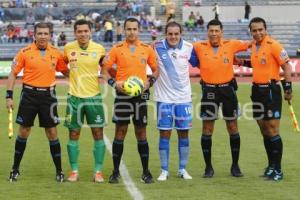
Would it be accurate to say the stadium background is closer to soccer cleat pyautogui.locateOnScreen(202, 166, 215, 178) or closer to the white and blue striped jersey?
soccer cleat pyautogui.locateOnScreen(202, 166, 215, 178)

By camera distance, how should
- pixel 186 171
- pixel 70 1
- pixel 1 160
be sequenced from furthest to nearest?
pixel 70 1 → pixel 1 160 → pixel 186 171

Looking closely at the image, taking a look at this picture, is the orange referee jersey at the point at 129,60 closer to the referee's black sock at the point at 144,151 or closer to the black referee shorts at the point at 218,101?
the referee's black sock at the point at 144,151

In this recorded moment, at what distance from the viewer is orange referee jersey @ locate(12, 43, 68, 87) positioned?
9648 mm

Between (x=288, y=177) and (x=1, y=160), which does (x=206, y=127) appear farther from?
(x=1, y=160)

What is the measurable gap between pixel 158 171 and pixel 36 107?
2034mm

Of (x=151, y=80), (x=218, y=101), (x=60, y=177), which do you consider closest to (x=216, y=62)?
(x=218, y=101)

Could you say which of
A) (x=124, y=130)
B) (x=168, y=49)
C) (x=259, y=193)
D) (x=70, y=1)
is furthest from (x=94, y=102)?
(x=70, y=1)

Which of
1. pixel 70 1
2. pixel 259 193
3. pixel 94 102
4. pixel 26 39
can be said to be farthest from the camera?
pixel 70 1

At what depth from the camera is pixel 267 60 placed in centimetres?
1002

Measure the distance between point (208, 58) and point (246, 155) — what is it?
2643 mm

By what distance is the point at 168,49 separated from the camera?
9.98m

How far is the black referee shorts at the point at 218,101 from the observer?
1009 cm

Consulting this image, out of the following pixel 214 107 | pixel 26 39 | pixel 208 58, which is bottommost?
pixel 26 39

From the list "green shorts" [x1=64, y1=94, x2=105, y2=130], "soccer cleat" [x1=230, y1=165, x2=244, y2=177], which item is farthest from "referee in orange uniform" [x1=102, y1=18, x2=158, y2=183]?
"soccer cleat" [x1=230, y1=165, x2=244, y2=177]
